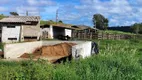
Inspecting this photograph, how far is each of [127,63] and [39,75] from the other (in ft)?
18.6

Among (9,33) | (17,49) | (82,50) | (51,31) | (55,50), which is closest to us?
(82,50)

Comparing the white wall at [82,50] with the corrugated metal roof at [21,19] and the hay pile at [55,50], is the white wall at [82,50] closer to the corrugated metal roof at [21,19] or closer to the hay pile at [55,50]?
the hay pile at [55,50]

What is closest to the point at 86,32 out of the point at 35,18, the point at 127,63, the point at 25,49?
the point at 35,18

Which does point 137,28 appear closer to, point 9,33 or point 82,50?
point 9,33

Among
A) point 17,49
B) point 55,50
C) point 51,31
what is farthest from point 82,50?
point 51,31

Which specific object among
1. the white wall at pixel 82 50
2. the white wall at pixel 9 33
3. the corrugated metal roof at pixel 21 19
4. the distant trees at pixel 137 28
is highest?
the corrugated metal roof at pixel 21 19

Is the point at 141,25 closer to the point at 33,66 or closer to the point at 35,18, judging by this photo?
the point at 35,18

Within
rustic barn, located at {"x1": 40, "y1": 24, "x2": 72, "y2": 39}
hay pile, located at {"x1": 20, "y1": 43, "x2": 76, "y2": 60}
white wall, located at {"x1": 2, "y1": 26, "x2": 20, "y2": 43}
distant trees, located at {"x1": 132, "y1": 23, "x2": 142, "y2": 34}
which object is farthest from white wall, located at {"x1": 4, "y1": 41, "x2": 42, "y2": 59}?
distant trees, located at {"x1": 132, "y1": 23, "x2": 142, "y2": 34}

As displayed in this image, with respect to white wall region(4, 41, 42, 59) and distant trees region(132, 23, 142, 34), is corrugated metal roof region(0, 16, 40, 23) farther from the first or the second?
distant trees region(132, 23, 142, 34)

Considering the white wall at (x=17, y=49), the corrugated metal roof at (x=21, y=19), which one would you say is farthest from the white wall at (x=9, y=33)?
the white wall at (x=17, y=49)

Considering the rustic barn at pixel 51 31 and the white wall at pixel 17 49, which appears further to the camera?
the rustic barn at pixel 51 31

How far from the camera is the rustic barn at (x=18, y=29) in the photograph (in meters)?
49.8

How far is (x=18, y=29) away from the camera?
50031 millimetres

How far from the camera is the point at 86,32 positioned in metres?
70.3
